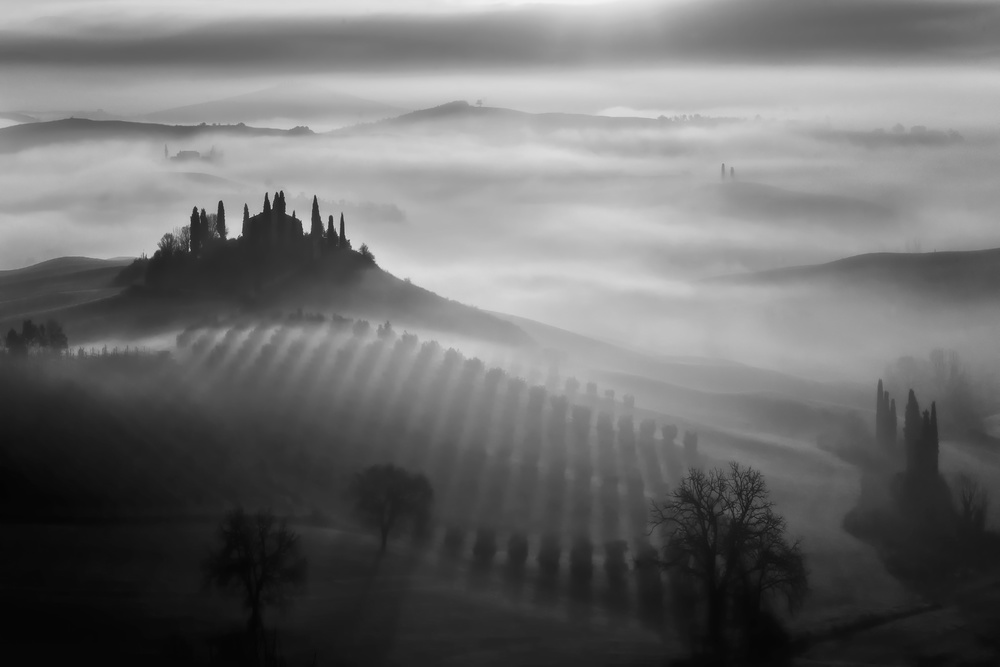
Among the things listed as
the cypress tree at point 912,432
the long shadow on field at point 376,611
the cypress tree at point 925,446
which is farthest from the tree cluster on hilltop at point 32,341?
the cypress tree at point 925,446

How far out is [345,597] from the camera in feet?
293

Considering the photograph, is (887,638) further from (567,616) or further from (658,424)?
(658,424)

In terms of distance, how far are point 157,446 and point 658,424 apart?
62.8 metres

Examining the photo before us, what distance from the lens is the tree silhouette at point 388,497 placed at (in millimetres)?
104375

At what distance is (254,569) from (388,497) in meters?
22.4

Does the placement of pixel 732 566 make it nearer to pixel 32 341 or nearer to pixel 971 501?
pixel 971 501

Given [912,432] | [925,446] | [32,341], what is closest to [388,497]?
[925,446]

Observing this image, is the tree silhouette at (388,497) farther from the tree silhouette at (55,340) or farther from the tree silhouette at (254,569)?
the tree silhouette at (55,340)

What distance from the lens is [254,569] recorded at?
8369cm

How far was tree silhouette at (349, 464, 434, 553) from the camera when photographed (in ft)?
342

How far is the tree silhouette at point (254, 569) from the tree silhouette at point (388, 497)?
1601 cm

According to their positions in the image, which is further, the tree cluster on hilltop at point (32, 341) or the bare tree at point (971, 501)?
the tree cluster on hilltop at point (32, 341)

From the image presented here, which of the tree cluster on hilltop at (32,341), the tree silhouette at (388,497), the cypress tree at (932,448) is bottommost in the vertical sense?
the tree silhouette at (388,497)

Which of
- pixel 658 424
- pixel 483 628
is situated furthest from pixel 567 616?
pixel 658 424
